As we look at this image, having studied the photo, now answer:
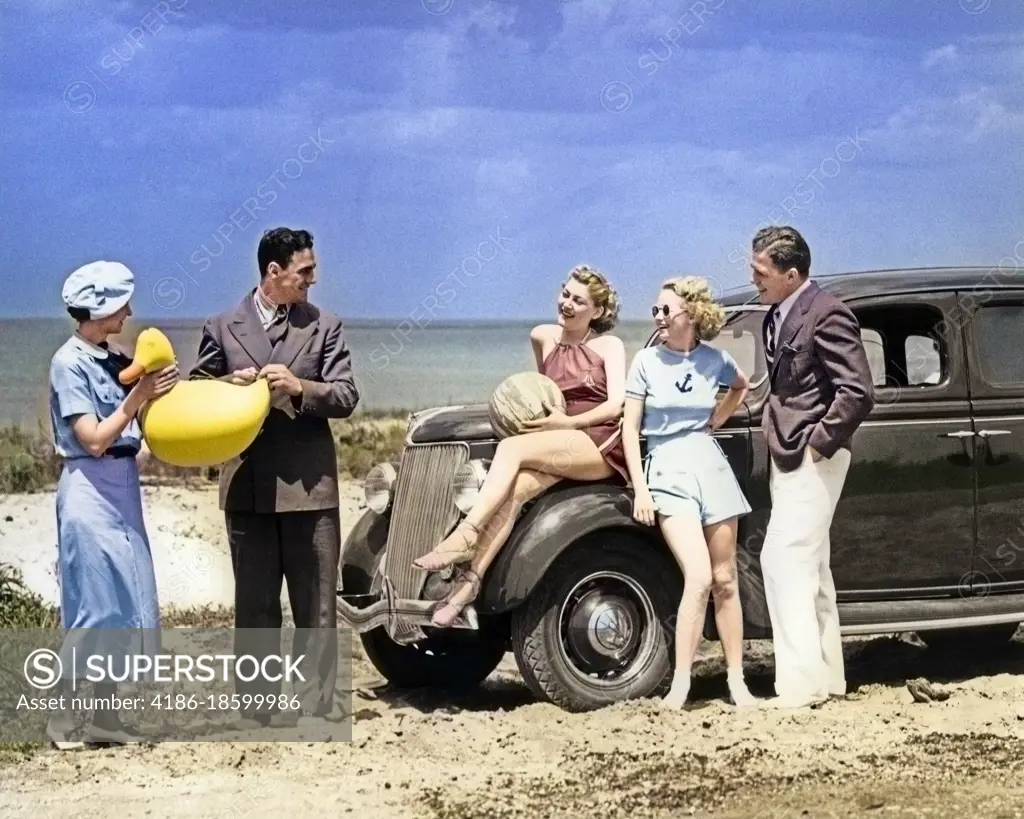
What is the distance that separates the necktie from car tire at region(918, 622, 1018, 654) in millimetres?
2450

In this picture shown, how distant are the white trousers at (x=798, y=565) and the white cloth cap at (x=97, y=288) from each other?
2.96 metres

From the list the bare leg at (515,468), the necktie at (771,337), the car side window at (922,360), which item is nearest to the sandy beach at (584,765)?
the bare leg at (515,468)

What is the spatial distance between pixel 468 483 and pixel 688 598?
1089 mm

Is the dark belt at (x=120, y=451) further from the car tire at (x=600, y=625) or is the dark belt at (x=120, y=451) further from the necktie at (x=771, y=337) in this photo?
the necktie at (x=771, y=337)

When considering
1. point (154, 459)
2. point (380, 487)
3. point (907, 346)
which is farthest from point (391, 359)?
point (154, 459)

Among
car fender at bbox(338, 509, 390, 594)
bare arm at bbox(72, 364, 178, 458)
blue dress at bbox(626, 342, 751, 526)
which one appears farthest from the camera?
car fender at bbox(338, 509, 390, 594)

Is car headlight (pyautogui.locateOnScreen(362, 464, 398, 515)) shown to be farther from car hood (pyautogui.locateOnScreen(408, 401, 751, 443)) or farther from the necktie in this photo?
the necktie

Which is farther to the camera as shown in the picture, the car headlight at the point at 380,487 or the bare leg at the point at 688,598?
the car headlight at the point at 380,487

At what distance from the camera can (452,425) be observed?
7.26m

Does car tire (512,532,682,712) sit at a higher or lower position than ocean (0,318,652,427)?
lower

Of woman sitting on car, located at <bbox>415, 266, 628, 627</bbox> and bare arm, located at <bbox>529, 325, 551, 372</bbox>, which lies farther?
bare arm, located at <bbox>529, 325, 551, 372</bbox>

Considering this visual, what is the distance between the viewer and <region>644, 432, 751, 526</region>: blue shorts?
6.93 m

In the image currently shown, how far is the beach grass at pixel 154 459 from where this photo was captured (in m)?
13.4

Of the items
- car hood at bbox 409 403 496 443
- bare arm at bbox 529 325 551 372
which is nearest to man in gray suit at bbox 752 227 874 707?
bare arm at bbox 529 325 551 372
